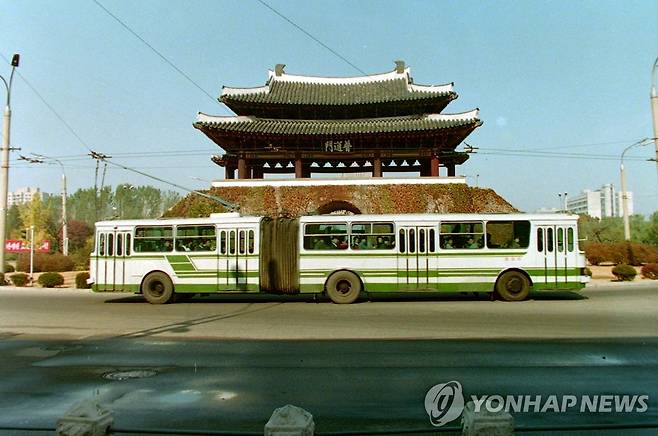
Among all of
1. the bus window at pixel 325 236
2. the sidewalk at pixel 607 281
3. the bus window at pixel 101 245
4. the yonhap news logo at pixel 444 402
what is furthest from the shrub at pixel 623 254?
the yonhap news logo at pixel 444 402

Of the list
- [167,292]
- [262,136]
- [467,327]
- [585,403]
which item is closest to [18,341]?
[167,292]

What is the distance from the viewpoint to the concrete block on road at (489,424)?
11.3 feet

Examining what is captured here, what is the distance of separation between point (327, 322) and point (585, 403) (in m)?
6.72

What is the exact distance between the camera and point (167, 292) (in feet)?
52.4

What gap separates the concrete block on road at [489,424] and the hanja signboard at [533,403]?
1704 millimetres

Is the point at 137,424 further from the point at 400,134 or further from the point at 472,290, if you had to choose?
the point at 400,134

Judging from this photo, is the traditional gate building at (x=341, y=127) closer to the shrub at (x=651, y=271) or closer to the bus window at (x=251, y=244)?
the shrub at (x=651, y=271)

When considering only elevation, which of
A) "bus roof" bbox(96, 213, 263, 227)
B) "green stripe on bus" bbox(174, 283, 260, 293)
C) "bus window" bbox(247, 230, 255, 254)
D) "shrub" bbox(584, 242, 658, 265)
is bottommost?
"green stripe on bus" bbox(174, 283, 260, 293)

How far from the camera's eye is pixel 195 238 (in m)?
16.1

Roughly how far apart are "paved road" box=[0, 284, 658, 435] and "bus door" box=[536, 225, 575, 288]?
136 cm

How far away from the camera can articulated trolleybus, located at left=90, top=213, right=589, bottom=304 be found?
15312 millimetres

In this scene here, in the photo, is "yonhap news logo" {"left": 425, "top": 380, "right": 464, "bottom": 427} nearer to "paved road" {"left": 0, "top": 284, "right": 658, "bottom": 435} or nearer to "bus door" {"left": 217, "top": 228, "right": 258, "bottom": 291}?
"paved road" {"left": 0, "top": 284, "right": 658, "bottom": 435}

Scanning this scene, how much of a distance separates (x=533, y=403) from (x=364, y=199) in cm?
2662

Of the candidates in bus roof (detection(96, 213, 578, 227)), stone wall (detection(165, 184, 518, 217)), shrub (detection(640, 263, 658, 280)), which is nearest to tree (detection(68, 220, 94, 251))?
stone wall (detection(165, 184, 518, 217))
